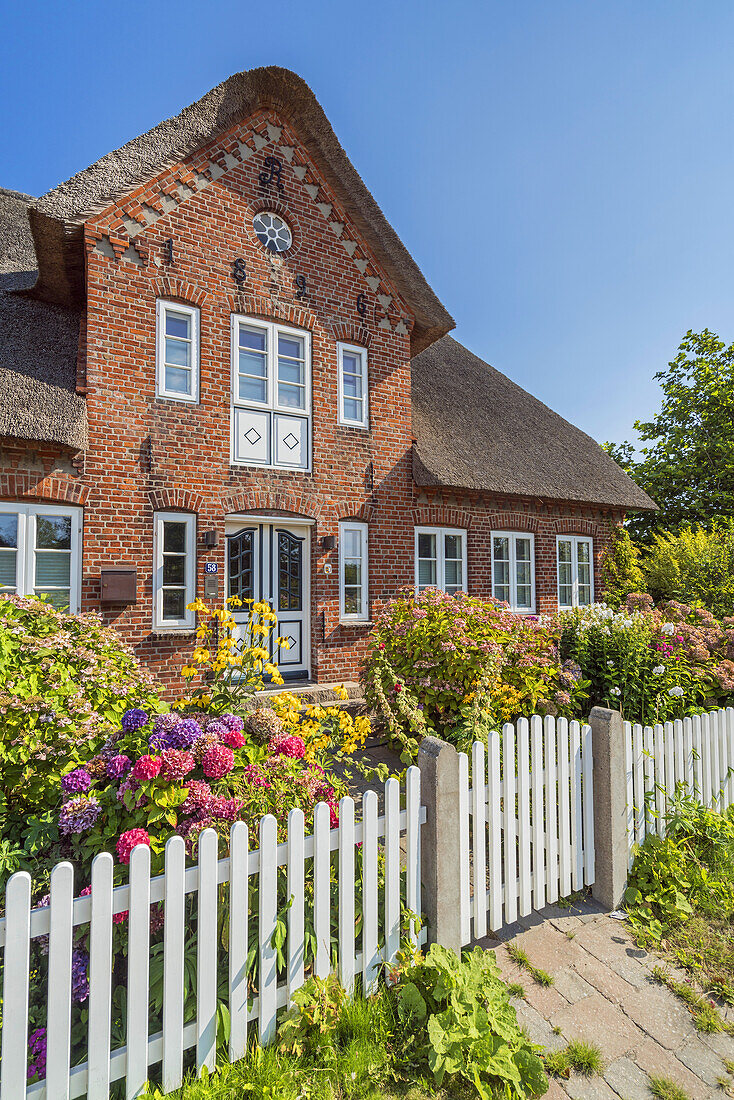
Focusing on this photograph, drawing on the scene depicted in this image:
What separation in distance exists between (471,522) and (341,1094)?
9.05 meters

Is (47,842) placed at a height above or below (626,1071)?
above

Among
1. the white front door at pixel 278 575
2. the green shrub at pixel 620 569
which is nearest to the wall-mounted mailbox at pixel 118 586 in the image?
the white front door at pixel 278 575

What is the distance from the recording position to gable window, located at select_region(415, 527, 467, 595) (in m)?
10.1

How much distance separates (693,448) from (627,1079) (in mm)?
21911

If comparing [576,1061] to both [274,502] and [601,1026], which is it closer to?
[601,1026]

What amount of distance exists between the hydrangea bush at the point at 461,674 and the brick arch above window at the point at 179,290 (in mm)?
5632

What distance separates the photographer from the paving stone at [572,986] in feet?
9.27

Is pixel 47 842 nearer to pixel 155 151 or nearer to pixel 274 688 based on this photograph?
pixel 274 688

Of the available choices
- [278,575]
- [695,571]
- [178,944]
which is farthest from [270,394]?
[695,571]

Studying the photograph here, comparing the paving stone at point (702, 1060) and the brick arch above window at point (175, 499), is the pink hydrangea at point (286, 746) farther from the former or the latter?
the brick arch above window at point (175, 499)

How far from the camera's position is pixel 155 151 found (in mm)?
7742

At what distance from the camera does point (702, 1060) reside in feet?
8.28

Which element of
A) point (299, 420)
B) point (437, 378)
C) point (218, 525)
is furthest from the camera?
point (437, 378)

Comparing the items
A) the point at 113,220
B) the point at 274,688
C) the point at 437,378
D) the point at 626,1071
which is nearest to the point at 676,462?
the point at 437,378
